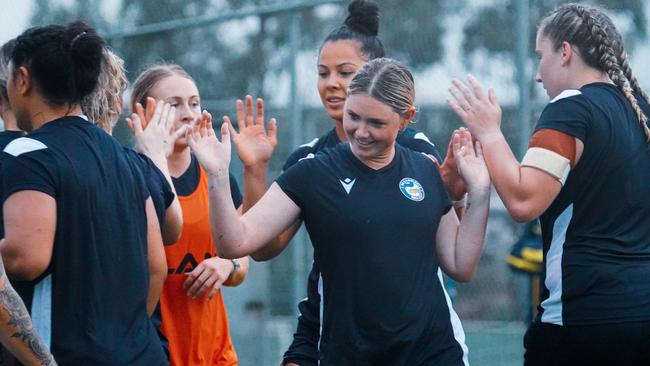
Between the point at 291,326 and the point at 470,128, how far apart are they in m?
3.91

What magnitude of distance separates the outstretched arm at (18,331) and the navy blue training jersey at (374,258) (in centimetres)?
124

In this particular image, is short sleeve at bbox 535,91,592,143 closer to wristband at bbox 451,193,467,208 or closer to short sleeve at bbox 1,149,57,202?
wristband at bbox 451,193,467,208

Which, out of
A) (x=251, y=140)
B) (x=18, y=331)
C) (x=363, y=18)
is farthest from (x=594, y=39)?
(x=18, y=331)

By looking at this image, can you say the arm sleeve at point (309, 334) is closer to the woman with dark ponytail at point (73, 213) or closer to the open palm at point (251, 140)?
the open palm at point (251, 140)

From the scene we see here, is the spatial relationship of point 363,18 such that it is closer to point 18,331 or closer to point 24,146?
point 24,146

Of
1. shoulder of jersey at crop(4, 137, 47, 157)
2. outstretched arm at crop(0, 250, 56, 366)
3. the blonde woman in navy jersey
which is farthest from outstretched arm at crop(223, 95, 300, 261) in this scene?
outstretched arm at crop(0, 250, 56, 366)

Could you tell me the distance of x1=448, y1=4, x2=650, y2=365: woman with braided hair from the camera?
3611 mm

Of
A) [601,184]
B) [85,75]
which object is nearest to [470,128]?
[601,184]

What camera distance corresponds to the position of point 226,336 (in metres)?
4.64

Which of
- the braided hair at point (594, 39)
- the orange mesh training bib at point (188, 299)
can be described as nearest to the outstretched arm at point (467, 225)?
the braided hair at point (594, 39)

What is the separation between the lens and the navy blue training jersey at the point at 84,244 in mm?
3273

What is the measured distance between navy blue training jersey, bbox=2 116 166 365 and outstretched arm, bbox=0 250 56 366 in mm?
605

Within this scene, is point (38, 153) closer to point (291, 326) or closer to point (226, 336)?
point (226, 336)

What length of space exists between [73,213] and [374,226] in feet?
3.22
